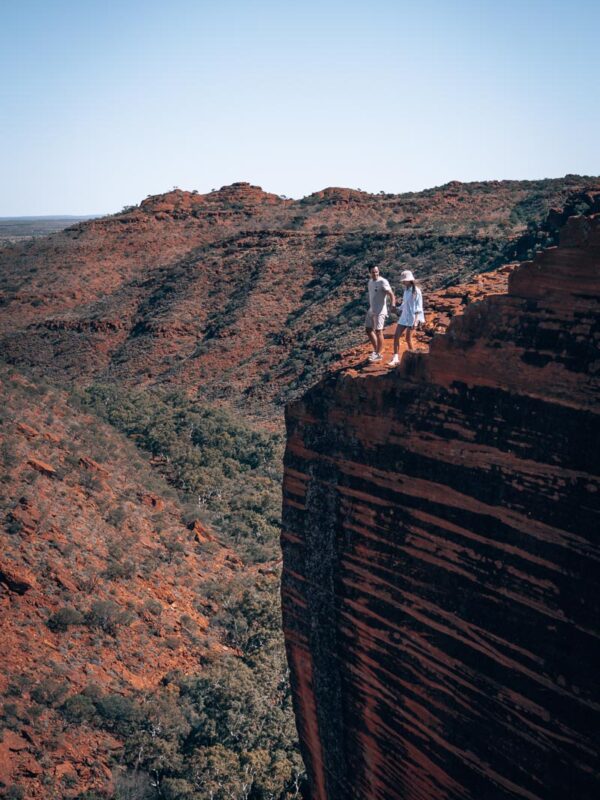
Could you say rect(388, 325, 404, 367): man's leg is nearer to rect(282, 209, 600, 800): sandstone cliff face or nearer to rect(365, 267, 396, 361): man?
rect(365, 267, 396, 361): man

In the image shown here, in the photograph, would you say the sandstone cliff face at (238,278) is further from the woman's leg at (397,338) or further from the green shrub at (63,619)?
the woman's leg at (397,338)

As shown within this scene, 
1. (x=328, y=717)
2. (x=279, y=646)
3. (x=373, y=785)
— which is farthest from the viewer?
(x=279, y=646)

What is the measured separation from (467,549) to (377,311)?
11.7ft

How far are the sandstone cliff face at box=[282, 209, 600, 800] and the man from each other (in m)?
0.83

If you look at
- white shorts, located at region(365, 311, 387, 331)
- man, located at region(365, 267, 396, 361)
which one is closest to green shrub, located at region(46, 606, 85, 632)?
man, located at region(365, 267, 396, 361)

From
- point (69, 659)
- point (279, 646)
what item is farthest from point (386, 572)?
point (279, 646)

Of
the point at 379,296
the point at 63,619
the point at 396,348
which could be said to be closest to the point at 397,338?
the point at 396,348

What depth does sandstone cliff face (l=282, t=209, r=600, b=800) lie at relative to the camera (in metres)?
5.66

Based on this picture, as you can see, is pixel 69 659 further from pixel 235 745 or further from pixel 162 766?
pixel 235 745

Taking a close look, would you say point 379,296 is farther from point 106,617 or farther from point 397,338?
point 106,617

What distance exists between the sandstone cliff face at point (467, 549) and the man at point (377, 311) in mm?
825

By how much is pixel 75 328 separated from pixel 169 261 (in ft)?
35.5

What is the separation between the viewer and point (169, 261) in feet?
178

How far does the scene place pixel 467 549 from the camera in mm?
6426
